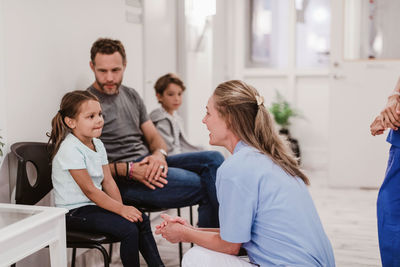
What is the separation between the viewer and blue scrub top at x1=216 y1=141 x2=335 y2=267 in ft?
4.78

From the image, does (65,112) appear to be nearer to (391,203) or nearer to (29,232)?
(29,232)

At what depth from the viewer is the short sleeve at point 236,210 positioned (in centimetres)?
145

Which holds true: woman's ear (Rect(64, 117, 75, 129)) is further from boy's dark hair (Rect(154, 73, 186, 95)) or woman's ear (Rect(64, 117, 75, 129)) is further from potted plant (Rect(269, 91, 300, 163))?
potted plant (Rect(269, 91, 300, 163))

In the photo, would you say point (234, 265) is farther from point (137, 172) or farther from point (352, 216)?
point (352, 216)

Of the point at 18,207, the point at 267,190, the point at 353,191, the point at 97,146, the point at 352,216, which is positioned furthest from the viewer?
the point at 353,191

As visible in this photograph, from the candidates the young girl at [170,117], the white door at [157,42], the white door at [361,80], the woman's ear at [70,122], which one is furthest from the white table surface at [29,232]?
the white door at [361,80]

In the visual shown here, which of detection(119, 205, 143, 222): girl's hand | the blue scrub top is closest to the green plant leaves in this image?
detection(119, 205, 143, 222): girl's hand

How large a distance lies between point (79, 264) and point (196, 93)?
7.16 ft

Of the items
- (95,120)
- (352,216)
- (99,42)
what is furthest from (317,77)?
(95,120)

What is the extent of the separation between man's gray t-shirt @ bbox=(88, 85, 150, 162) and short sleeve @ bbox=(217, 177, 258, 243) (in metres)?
1.11

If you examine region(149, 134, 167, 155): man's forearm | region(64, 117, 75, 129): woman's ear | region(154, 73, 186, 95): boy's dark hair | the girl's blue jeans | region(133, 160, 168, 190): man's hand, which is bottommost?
the girl's blue jeans

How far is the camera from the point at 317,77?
16.6 feet

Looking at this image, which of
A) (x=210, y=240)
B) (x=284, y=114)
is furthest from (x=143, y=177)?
(x=284, y=114)

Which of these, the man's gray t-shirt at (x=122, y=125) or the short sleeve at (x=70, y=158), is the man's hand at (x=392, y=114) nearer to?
Result: the short sleeve at (x=70, y=158)
